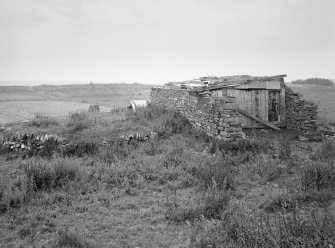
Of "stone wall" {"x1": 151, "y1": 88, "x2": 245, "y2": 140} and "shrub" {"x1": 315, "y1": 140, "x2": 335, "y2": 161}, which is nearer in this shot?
"shrub" {"x1": 315, "y1": 140, "x2": 335, "y2": 161}

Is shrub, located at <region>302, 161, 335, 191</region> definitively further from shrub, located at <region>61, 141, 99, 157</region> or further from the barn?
shrub, located at <region>61, 141, 99, 157</region>

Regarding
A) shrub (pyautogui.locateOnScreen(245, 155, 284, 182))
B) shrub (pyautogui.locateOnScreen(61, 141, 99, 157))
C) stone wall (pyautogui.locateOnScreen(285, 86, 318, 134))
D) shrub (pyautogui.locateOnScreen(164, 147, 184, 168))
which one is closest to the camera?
shrub (pyautogui.locateOnScreen(245, 155, 284, 182))

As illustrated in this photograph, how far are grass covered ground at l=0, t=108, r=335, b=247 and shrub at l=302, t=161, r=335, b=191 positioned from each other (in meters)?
0.02

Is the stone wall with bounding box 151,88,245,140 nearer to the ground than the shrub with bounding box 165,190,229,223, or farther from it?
farther from it

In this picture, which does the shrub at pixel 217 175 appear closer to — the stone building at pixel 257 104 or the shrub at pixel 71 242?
the shrub at pixel 71 242

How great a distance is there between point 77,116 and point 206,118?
668cm

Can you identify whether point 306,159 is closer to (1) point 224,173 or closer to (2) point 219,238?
(1) point 224,173

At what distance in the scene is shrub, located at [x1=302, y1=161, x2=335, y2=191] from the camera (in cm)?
576

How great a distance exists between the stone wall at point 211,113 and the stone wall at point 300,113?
254cm

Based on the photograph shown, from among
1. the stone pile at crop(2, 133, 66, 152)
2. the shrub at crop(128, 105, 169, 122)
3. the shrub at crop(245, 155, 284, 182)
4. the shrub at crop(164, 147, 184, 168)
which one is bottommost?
the shrub at crop(245, 155, 284, 182)

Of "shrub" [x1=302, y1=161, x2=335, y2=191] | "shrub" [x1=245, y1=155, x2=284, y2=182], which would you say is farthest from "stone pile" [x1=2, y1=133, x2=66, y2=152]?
"shrub" [x1=302, y1=161, x2=335, y2=191]

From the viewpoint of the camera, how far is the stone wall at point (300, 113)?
38.1ft

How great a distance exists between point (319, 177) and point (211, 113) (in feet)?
16.2

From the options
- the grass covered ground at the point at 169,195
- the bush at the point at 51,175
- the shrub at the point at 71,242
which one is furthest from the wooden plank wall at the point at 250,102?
the shrub at the point at 71,242
